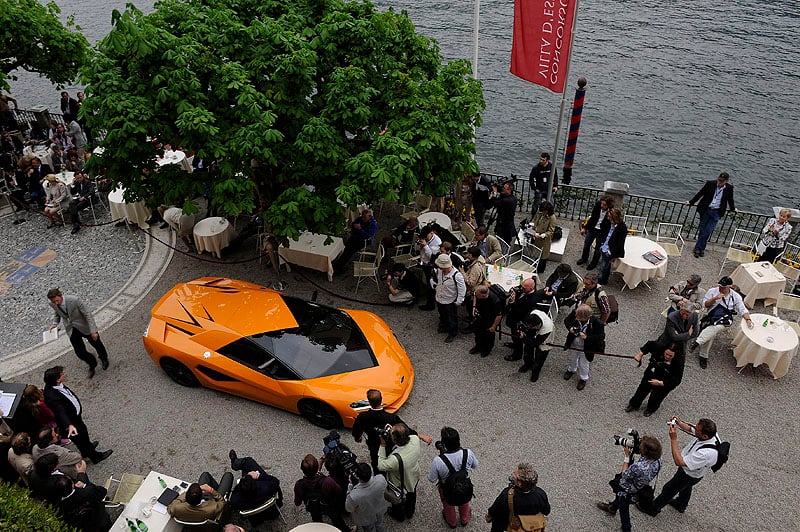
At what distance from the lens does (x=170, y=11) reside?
10570mm

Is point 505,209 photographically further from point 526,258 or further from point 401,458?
point 401,458

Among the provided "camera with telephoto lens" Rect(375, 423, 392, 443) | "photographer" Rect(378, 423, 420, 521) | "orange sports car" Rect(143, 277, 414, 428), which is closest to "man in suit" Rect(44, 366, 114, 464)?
"orange sports car" Rect(143, 277, 414, 428)

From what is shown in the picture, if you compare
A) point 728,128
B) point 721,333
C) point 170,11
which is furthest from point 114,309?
point 728,128

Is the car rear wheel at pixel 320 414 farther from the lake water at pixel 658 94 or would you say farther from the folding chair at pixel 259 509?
the lake water at pixel 658 94

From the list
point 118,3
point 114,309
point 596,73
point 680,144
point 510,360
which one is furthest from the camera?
point 118,3

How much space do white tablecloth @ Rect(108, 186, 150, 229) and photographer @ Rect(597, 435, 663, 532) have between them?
12.2m

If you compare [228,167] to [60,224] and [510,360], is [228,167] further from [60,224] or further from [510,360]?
[60,224]

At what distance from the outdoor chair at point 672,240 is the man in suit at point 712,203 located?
47 cm

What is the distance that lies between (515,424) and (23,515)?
656cm

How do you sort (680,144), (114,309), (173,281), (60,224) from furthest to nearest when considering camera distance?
1. (680,144)
2. (60,224)
3. (173,281)
4. (114,309)

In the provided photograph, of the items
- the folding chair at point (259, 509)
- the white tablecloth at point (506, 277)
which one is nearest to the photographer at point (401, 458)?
the folding chair at point (259, 509)

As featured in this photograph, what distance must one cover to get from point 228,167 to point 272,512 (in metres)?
5.62

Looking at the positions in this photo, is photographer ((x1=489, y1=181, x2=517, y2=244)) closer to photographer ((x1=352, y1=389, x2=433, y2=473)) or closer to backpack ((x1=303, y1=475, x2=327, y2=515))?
photographer ((x1=352, y1=389, x2=433, y2=473))

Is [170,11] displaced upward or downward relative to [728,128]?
upward
